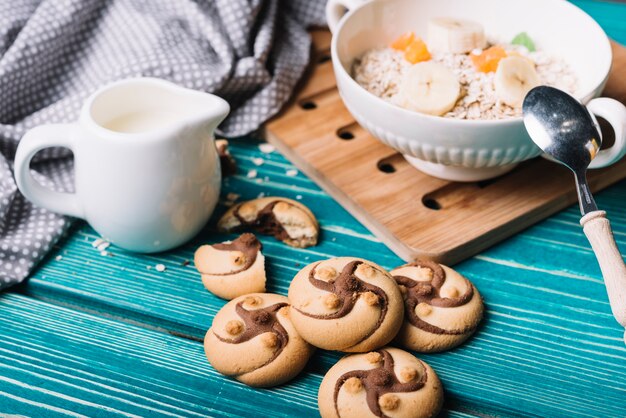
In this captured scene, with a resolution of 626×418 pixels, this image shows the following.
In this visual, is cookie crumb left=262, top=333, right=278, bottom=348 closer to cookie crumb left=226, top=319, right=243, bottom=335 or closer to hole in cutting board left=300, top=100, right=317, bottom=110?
cookie crumb left=226, top=319, right=243, bottom=335

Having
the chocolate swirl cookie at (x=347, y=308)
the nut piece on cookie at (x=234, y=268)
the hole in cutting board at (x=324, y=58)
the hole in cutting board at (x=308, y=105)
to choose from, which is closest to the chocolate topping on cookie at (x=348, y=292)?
the chocolate swirl cookie at (x=347, y=308)

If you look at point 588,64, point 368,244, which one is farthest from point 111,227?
point 588,64

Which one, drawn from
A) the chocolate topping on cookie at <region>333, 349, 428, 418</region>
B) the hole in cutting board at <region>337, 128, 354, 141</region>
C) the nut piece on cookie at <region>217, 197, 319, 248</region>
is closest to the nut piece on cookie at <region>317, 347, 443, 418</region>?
the chocolate topping on cookie at <region>333, 349, 428, 418</region>

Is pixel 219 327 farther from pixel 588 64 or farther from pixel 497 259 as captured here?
pixel 588 64

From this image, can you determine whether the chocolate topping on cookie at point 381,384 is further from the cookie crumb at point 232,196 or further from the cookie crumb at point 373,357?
the cookie crumb at point 232,196

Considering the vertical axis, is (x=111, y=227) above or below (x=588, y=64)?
below
